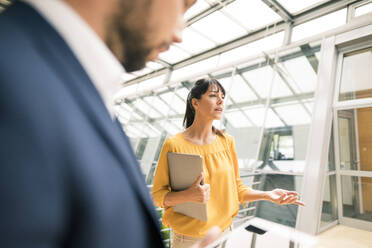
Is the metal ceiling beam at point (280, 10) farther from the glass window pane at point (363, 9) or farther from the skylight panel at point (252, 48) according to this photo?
the glass window pane at point (363, 9)

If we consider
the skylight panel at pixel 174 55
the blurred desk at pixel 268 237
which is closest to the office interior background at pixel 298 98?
the skylight panel at pixel 174 55

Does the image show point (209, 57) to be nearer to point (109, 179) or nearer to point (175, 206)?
point (175, 206)

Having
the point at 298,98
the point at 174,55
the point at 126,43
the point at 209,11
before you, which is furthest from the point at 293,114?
the point at 174,55

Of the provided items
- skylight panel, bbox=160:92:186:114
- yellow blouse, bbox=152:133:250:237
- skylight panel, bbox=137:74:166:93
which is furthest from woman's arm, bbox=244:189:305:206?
skylight panel, bbox=137:74:166:93

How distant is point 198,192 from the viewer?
1.01m

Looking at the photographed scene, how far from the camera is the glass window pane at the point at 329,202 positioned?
2.95 meters

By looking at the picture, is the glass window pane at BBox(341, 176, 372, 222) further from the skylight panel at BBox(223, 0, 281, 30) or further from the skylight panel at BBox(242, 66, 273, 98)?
the skylight panel at BBox(223, 0, 281, 30)

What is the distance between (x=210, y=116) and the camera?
4.44 ft

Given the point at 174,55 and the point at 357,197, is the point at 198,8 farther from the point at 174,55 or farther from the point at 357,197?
the point at 357,197

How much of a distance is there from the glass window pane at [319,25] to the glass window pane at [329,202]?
10.0 feet

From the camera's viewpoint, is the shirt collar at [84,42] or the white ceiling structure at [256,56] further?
the white ceiling structure at [256,56]

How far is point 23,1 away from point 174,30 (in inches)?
10.8

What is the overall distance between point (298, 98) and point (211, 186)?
11.4 feet

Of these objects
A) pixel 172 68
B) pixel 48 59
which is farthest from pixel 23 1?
pixel 172 68
